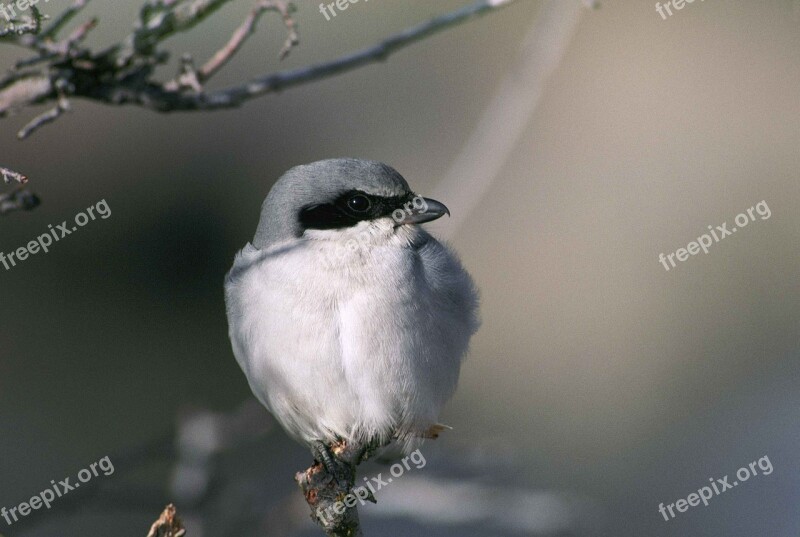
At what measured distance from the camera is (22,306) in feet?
19.6

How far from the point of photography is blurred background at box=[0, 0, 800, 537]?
5934mm

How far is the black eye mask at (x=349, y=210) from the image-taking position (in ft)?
11.6

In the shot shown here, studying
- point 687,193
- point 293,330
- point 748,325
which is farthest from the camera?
point 687,193

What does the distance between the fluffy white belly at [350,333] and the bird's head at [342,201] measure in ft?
0.24

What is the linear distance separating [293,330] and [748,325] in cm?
520

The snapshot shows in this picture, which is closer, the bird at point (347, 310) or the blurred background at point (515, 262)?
the bird at point (347, 310)

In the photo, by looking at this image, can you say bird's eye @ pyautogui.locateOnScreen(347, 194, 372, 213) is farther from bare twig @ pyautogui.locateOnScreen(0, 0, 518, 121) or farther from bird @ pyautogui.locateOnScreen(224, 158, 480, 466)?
bare twig @ pyautogui.locateOnScreen(0, 0, 518, 121)

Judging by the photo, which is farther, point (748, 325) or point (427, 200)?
point (748, 325)

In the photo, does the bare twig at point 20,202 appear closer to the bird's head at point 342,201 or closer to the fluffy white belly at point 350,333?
the fluffy white belly at point 350,333

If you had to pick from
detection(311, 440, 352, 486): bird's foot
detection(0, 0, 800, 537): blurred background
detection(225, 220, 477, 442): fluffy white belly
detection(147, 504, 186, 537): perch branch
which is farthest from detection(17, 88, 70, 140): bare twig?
detection(0, 0, 800, 537): blurred background

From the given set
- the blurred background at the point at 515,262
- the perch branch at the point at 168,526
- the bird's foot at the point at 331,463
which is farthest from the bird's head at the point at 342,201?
the perch branch at the point at 168,526

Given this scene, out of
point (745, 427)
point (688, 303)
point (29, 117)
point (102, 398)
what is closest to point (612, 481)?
point (745, 427)

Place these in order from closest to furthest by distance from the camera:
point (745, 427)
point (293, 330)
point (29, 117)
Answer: point (293, 330)
point (29, 117)
point (745, 427)

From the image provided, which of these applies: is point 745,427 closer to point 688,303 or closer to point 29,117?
point 688,303
